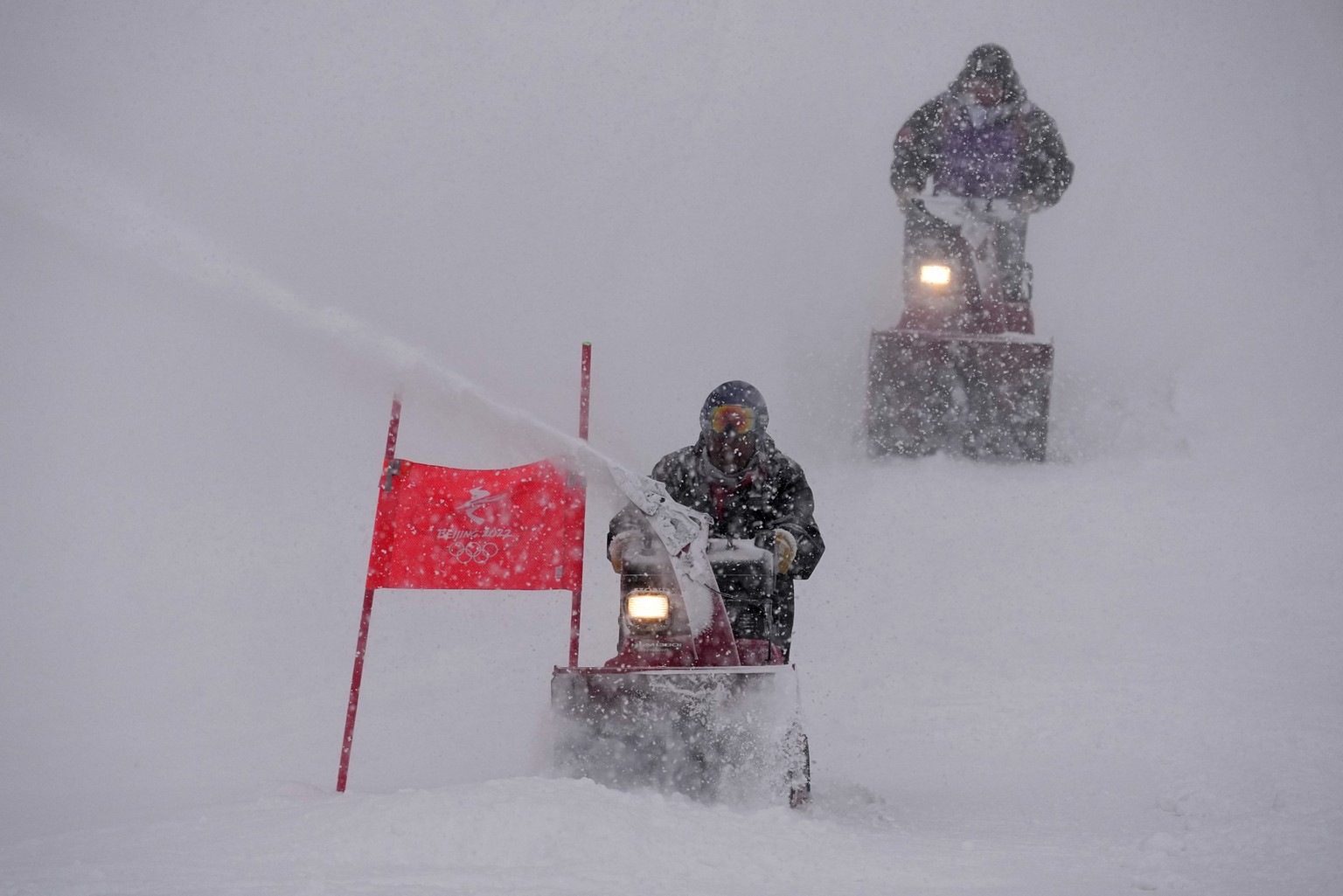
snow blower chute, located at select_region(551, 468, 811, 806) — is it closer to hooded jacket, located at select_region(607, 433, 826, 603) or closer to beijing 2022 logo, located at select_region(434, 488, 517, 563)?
hooded jacket, located at select_region(607, 433, 826, 603)

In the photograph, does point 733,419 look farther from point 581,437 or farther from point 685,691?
point 685,691

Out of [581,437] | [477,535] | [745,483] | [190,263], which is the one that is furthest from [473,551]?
[190,263]

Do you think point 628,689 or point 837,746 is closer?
point 628,689

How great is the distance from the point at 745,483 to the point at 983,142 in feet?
24.6

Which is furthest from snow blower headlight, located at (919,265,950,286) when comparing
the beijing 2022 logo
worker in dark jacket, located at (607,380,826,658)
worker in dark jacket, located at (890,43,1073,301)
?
the beijing 2022 logo

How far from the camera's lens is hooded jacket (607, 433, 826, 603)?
16.0ft

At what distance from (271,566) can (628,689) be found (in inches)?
292

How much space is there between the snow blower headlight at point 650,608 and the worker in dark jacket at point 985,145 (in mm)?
7403

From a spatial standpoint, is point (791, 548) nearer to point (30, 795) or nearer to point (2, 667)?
point (30, 795)

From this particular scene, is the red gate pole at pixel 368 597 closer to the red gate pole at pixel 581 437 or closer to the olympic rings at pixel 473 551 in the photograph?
the olympic rings at pixel 473 551

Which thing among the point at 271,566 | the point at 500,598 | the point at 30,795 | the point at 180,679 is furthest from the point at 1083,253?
the point at 30,795

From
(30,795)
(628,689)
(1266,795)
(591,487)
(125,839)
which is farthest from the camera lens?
(591,487)

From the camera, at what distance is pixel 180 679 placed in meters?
7.65

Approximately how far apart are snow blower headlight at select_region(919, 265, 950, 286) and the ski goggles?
5611 mm
